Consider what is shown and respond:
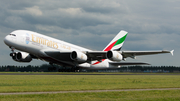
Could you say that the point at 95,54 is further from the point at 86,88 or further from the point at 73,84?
the point at 86,88

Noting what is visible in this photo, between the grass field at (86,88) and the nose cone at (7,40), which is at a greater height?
the nose cone at (7,40)

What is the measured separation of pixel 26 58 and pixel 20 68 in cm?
6125

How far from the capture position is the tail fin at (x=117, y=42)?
59975 mm

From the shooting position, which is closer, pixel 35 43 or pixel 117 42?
pixel 35 43

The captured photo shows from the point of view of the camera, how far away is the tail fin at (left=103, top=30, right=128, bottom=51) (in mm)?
59975

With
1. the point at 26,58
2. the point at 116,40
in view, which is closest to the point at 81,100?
the point at 26,58

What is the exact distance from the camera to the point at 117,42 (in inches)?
2386

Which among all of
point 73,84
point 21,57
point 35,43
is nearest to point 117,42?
point 21,57

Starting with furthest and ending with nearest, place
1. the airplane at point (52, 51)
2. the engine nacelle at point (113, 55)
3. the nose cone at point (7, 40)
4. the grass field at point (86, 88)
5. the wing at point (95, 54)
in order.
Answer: the wing at point (95, 54) → the engine nacelle at point (113, 55) → the airplane at point (52, 51) → the nose cone at point (7, 40) → the grass field at point (86, 88)

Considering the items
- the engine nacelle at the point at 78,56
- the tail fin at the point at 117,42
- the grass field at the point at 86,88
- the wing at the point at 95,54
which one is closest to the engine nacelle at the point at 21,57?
the engine nacelle at the point at 78,56

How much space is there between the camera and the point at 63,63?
165ft

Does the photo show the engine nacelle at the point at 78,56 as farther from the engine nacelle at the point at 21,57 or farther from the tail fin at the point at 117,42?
the tail fin at the point at 117,42

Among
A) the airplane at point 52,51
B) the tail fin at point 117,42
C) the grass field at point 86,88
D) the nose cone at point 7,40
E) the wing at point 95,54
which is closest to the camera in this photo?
the grass field at point 86,88

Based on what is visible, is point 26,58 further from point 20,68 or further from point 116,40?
point 20,68
